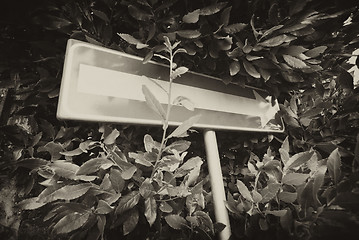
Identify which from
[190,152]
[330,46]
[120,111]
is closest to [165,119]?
[120,111]

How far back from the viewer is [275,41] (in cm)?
95

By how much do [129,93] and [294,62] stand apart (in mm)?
766

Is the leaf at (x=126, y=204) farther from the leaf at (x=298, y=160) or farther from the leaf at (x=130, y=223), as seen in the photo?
the leaf at (x=298, y=160)

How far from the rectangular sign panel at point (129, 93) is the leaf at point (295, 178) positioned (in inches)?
10.3

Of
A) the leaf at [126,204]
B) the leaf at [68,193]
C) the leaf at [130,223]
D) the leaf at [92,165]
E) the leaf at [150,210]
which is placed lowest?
the leaf at [130,223]

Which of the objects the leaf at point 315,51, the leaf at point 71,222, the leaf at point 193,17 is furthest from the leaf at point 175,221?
the leaf at point 315,51

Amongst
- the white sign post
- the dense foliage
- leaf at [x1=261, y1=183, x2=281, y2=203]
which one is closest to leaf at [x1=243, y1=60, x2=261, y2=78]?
the dense foliage

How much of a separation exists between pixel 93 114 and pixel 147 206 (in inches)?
11.9

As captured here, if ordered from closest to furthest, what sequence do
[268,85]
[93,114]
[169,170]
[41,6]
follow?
[93,114]
[169,170]
[41,6]
[268,85]

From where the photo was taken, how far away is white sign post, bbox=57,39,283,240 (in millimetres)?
599

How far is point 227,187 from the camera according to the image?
1.30 metres

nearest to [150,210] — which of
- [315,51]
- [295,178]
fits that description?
[295,178]

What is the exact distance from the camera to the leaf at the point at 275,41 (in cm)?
94

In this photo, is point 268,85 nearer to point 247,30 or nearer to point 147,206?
point 247,30
